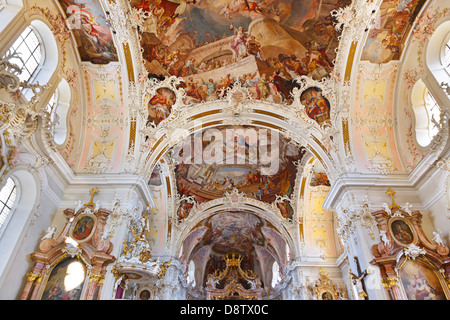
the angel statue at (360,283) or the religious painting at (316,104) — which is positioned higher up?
the religious painting at (316,104)

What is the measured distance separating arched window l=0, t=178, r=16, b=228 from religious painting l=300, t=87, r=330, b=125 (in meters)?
11.5

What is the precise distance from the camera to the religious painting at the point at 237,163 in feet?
55.3

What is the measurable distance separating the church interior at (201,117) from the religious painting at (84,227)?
0.14ft

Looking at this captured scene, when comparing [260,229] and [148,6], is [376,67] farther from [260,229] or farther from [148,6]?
[260,229]

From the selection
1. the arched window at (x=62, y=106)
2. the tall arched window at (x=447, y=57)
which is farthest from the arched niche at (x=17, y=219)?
the tall arched window at (x=447, y=57)

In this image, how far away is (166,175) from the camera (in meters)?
17.7

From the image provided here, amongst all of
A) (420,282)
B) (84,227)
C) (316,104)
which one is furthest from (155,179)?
(420,282)

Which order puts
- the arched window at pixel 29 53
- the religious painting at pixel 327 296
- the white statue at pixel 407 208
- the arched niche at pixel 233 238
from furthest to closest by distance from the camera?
the arched niche at pixel 233 238, the religious painting at pixel 327 296, the white statue at pixel 407 208, the arched window at pixel 29 53

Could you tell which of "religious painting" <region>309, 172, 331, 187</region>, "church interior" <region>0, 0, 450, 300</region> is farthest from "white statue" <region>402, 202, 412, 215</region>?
"religious painting" <region>309, 172, 331, 187</region>

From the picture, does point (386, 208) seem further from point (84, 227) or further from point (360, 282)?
point (84, 227)

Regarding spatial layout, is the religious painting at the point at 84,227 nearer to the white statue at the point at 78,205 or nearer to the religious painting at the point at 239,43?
the white statue at the point at 78,205

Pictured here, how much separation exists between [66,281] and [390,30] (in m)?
14.0

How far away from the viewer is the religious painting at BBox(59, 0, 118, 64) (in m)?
10.0

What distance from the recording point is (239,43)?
12.7m
